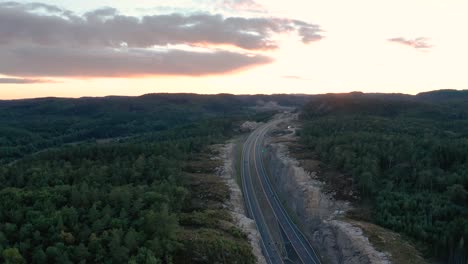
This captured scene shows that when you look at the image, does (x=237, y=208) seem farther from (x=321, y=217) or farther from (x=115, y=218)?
(x=115, y=218)

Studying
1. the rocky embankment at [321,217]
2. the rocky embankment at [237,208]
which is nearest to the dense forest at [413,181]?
the rocky embankment at [321,217]

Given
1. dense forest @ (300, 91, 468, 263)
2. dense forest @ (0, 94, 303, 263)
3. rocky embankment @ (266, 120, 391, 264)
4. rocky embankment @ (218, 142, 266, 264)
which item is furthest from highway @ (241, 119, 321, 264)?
dense forest @ (300, 91, 468, 263)

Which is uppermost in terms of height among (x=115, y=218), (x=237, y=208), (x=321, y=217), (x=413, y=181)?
(x=115, y=218)

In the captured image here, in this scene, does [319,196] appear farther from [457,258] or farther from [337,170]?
[457,258]

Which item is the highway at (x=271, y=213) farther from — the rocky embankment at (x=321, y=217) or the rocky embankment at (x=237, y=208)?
the rocky embankment at (x=237, y=208)

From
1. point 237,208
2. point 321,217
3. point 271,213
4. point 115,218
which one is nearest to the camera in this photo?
point 115,218

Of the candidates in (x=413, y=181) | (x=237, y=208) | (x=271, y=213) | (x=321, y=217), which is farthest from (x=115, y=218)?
(x=413, y=181)
